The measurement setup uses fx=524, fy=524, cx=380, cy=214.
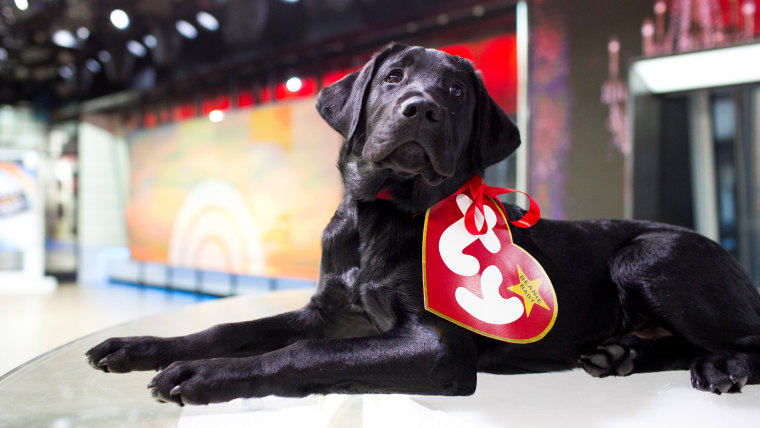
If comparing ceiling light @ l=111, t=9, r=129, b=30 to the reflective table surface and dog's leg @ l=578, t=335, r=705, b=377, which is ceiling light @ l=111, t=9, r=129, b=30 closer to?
the reflective table surface

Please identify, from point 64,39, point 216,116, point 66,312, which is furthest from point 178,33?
point 66,312

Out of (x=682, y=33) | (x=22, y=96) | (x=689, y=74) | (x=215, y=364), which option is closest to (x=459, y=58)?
(x=215, y=364)

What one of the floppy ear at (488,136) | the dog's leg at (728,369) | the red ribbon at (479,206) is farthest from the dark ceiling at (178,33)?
the dog's leg at (728,369)

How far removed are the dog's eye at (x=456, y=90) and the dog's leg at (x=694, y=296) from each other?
0.81m

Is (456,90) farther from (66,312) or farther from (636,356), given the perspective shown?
(66,312)

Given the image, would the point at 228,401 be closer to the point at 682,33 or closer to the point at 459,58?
the point at 459,58

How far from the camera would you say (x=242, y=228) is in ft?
26.3

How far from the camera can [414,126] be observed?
1.52m

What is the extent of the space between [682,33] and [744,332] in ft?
11.1

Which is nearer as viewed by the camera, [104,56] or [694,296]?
[694,296]

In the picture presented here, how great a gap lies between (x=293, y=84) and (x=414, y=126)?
645 centimetres

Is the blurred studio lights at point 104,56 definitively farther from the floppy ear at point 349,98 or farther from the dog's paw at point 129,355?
the dog's paw at point 129,355

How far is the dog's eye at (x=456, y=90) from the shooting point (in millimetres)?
1724

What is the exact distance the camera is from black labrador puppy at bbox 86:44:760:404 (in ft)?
4.67
